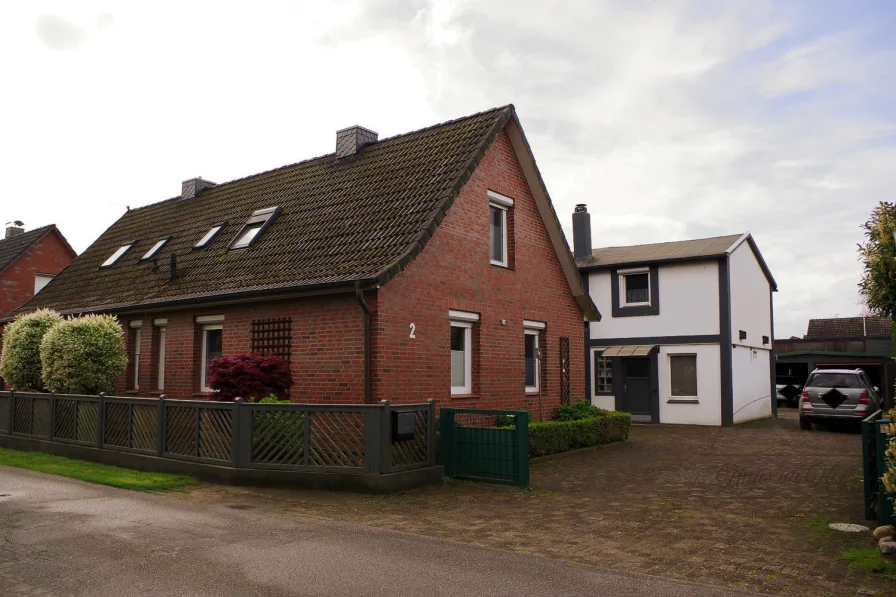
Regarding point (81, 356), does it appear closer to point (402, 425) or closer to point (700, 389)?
point (402, 425)

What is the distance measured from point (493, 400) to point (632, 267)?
40.3ft

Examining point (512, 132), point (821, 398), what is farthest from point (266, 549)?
point (821, 398)

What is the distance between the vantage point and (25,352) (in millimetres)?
17266

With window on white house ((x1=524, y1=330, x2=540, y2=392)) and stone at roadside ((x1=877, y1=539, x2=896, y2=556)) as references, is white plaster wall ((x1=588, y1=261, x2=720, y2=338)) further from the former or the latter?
stone at roadside ((x1=877, y1=539, x2=896, y2=556))

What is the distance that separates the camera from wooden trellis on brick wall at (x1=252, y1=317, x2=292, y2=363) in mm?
13555

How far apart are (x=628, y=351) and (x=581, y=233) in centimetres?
555

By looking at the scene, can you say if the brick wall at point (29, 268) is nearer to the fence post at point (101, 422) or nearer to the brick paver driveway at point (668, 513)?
the fence post at point (101, 422)

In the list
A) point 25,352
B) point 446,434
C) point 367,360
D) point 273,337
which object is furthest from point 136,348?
point 446,434

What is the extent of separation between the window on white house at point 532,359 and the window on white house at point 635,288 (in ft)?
31.7

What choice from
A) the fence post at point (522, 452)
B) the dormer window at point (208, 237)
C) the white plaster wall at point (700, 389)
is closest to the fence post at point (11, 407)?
the dormer window at point (208, 237)

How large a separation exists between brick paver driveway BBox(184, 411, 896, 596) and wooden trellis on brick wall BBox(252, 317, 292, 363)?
3579 millimetres

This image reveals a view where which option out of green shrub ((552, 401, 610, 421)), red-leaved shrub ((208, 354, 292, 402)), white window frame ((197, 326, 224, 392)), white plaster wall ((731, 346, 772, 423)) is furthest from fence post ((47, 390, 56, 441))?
white plaster wall ((731, 346, 772, 423))

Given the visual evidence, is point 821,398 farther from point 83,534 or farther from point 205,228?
point 83,534

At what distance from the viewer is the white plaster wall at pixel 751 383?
2436cm
